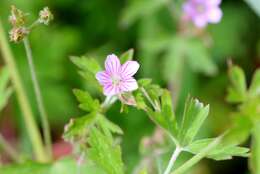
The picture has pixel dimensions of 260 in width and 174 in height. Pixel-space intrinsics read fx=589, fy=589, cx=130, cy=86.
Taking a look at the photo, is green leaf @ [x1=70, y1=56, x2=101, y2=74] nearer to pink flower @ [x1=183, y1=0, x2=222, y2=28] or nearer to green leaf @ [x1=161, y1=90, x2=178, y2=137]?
green leaf @ [x1=161, y1=90, x2=178, y2=137]

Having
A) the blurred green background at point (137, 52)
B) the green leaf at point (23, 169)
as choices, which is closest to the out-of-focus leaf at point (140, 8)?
the blurred green background at point (137, 52)

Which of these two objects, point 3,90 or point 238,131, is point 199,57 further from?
point 238,131

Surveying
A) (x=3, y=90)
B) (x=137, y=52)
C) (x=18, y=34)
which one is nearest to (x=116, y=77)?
(x=18, y=34)

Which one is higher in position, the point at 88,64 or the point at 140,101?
the point at 88,64

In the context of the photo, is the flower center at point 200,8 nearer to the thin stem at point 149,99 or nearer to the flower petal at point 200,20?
the flower petal at point 200,20

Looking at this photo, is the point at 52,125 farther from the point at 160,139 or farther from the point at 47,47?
the point at 160,139

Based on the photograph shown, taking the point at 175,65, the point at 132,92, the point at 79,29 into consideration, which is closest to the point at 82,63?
the point at 132,92

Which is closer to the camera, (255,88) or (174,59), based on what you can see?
(255,88)

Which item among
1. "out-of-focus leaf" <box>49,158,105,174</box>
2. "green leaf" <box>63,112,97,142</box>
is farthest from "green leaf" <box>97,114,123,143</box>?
"out-of-focus leaf" <box>49,158,105,174</box>
